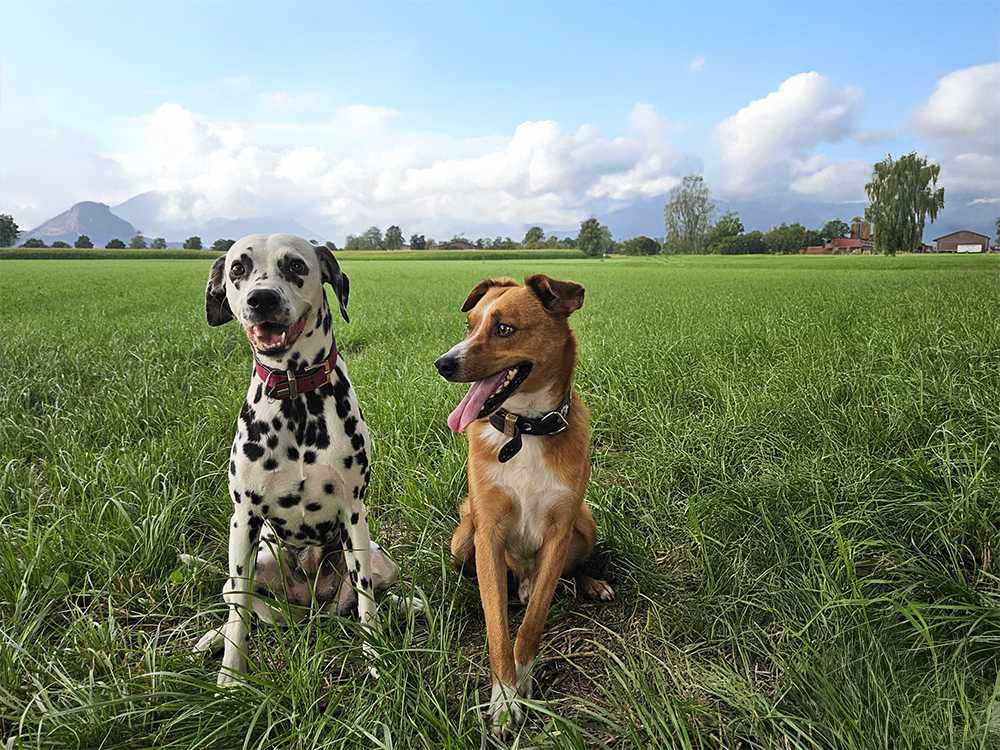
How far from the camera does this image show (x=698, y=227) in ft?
158

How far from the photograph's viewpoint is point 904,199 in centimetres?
1880

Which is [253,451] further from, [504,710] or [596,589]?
[596,589]

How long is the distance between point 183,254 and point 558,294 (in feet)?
114

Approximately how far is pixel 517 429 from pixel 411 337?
18.5 ft

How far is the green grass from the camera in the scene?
58.2 feet

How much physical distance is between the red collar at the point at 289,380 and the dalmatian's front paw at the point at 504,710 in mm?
1281

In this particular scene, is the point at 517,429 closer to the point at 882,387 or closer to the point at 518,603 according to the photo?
the point at 518,603

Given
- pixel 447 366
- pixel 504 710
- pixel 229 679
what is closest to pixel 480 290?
pixel 447 366

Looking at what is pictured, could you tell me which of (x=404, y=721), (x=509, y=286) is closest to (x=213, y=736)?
(x=404, y=721)

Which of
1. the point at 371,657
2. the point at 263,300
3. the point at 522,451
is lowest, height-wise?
the point at 371,657

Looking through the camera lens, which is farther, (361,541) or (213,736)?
(361,541)

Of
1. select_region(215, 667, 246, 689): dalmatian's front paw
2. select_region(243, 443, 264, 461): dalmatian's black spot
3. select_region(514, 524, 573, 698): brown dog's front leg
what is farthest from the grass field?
select_region(243, 443, 264, 461): dalmatian's black spot

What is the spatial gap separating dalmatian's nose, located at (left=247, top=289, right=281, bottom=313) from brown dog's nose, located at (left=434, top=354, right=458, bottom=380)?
0.55 m

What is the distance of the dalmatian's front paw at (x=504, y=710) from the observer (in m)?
2.12
